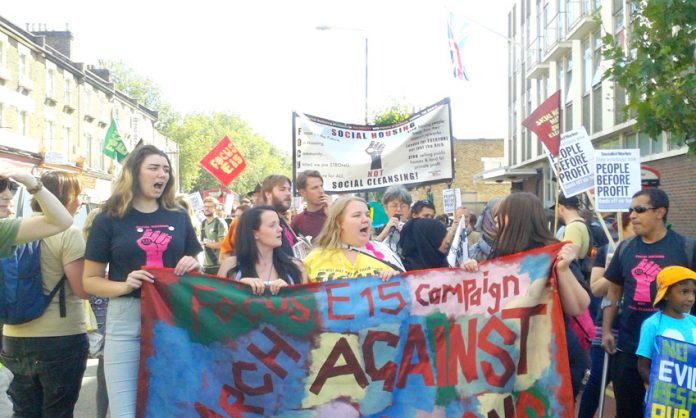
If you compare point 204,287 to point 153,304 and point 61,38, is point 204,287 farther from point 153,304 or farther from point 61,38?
point 61,38

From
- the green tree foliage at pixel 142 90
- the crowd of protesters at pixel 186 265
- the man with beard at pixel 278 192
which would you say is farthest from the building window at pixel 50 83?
the green tree foliage at pixel 142 90

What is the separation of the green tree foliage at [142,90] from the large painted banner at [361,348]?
74422 mm

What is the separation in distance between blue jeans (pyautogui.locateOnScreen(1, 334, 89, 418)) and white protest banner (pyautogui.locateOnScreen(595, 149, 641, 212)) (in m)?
5.54

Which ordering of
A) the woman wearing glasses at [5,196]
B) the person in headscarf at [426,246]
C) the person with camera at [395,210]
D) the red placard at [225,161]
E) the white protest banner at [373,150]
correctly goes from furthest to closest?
the red placard at [225,161]
the white protest banner at [373,150]
the person with camera at [395,210]
the person in headscarf at [426,246]
the woman wearing glasses at [5,196]

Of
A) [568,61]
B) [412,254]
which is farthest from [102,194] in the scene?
[412,254]

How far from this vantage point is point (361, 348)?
4.61 metres

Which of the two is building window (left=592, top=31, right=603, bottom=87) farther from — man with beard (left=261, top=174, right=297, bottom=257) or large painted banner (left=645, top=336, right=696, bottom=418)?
large painted banner (left=645, top=336, right=696, bottom=418)

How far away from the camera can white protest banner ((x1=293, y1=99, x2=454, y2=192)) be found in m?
8.51

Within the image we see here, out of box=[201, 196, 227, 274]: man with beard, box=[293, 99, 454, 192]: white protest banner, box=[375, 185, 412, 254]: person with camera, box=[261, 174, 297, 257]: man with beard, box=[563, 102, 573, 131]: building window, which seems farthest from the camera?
box=[563, 102, 573, 131]: building window

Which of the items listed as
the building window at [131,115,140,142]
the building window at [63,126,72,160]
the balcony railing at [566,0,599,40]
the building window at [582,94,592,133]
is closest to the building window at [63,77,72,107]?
the building window at [63,126,72,160]

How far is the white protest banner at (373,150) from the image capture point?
335 inches

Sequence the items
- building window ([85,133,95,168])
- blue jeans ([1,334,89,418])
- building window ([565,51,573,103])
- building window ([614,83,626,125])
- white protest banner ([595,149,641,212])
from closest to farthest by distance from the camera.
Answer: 1. blue jeans ([1,334,89,418])
2. white protest banner ([595,149,641,212])
3. building window ([614,83,626,125])
4. building window ([565,51,573,103])
5. building window ([85,133,95,168])

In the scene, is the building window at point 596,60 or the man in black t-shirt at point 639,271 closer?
the man in black t-shirt at point 639,271

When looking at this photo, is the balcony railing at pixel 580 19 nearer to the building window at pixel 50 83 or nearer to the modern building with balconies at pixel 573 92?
the modern building with balconies at pixel 573 92
